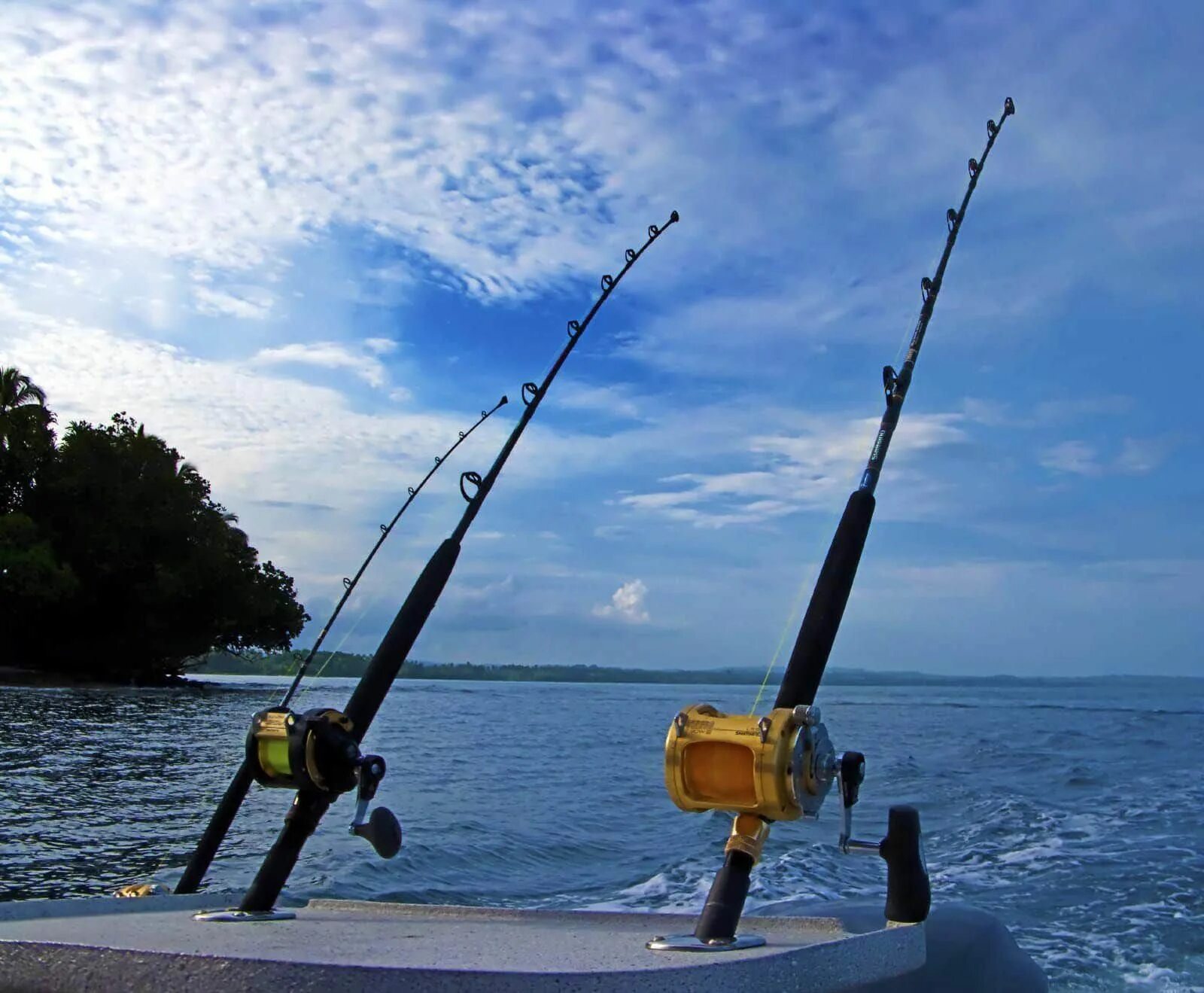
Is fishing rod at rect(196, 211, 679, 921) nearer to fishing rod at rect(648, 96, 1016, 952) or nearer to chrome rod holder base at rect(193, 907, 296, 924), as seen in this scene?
chrome rod holder base at rect(193, 907, 296, 924)

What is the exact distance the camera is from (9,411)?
36188 mm

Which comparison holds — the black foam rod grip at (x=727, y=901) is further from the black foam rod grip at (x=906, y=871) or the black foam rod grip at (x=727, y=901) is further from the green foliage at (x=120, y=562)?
the green foliage at (x=120, y=562)

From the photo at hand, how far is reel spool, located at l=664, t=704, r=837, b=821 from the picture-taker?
2.03 meters

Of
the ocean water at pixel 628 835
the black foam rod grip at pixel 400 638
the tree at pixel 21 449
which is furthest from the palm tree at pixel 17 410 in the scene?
the black foam rod grip at pixel 400 638

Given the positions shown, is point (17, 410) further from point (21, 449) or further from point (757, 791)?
point (757, 791)

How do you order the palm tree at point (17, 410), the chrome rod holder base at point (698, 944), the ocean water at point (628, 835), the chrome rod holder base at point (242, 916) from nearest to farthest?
1. the chrome rod holder base at point (698, 944)
2. the chrome rod holder base at point (242, 916)
3. the ocean water at point (628, 835)
4. the palm tree at point (17, 410)

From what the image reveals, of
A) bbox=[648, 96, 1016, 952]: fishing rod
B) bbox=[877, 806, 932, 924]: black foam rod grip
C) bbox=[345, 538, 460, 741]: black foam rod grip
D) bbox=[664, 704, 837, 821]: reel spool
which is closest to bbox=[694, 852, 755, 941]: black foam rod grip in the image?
bbox=[648, 96, 1016, 952]: fishing rod

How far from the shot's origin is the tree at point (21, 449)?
3581cm

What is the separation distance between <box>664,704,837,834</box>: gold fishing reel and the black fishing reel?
2.39 ft

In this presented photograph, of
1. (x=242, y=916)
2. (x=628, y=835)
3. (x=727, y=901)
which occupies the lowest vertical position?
(x=628, y=835)

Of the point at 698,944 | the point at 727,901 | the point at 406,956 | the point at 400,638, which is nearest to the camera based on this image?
the point at 406,956

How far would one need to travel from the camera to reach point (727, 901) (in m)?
2.08

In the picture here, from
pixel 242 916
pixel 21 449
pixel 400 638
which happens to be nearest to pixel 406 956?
pixel 242 916

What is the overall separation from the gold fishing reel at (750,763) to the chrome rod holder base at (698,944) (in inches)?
8.6
